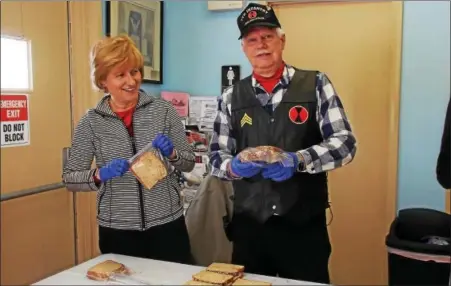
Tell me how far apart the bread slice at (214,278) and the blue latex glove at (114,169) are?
0.26 meters

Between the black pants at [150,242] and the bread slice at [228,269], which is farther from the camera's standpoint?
the black pants at [150,242]

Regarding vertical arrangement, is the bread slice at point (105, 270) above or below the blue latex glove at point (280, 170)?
below

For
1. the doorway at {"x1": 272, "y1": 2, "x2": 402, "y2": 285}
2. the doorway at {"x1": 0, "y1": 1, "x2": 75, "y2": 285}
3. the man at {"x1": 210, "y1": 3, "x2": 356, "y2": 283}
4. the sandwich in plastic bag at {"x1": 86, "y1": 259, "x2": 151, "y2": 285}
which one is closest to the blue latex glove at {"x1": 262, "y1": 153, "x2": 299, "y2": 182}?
the man at {"x1": 210, "y1": 3, "x2": 356, "y2": 283}

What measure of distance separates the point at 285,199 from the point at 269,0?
42 centimetres

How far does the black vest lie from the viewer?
3.20 ft

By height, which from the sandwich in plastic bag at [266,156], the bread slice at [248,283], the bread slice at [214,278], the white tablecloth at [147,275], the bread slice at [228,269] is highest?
the sandwich in plastic bag at [266,156]

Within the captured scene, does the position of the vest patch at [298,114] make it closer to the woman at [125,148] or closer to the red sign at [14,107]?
the woman at [125,148]

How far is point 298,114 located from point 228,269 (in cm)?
35

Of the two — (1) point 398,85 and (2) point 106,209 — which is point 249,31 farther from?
(2) point 106,209

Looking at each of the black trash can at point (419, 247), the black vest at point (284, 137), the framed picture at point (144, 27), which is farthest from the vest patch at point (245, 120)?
the black trash can at point (419, 247)

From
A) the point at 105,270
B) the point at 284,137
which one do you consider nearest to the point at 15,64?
the point at 105,270

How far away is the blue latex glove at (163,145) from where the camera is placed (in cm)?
100

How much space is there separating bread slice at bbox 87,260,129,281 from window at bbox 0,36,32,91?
0.39m

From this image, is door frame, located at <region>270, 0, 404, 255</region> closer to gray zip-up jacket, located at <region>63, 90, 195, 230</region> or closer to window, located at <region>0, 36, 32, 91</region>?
gray zip-up jacket, located at <region>63, 90, 195, 230</region>
